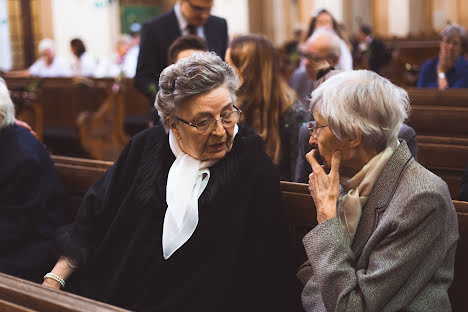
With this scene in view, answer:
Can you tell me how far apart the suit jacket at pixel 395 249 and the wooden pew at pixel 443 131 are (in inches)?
61.6

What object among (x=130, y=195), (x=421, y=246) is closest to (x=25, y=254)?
(x=130, y=195)

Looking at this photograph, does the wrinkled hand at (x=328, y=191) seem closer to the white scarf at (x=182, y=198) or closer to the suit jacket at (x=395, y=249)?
the suit jacket at (x=395, y=249)

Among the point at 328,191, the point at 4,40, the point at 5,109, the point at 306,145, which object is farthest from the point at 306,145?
the point at 4,40

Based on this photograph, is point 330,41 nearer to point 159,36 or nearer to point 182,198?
point 159,36

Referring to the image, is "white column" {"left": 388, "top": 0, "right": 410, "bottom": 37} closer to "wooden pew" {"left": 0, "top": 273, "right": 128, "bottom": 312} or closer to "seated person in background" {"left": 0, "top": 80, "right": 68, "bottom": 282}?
"seated person in background" {"left": 0, "top": 80, "right": 68, "bottom": 282}

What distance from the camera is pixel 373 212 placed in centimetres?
190

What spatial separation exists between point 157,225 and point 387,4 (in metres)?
15.2

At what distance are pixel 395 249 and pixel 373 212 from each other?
0.16m

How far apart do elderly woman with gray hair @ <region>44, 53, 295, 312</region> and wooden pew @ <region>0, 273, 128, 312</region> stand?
2.07ft

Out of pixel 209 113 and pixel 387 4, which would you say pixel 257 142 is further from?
pixel 387 4

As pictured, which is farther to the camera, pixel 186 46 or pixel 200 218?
pixel 186 46

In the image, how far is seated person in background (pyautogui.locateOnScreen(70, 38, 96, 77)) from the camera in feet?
36.4

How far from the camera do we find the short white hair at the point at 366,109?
186 centimetres

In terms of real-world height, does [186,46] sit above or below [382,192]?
above
